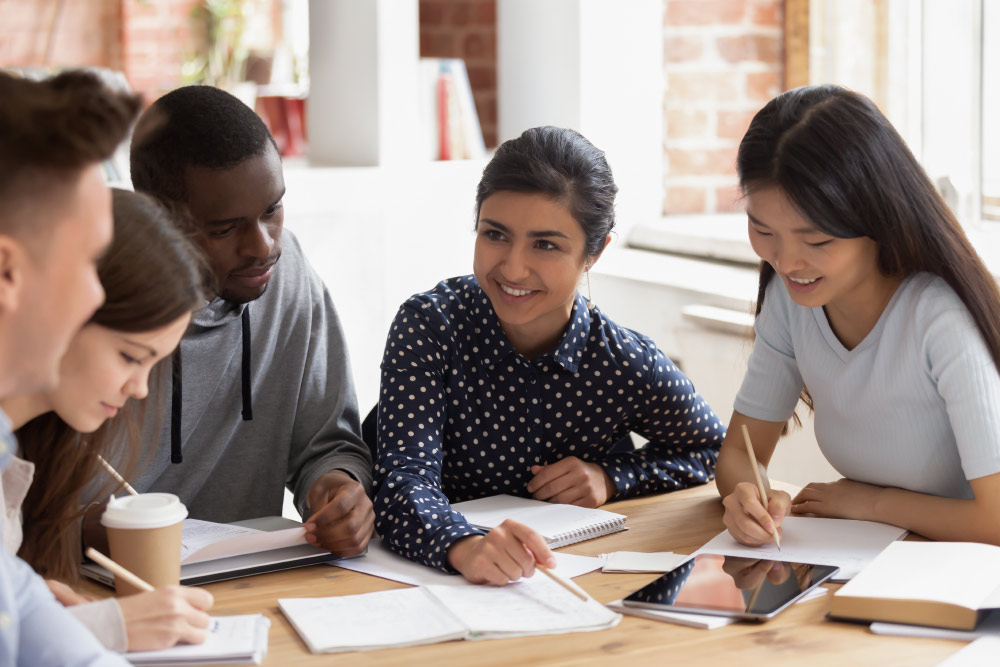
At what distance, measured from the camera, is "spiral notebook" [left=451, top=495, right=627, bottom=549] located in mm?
1521

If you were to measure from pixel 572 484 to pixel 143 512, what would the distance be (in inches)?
26.9

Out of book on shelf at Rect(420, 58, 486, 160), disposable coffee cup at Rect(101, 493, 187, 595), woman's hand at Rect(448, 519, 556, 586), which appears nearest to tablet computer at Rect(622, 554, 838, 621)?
woman's hand at Rect(448, 519, 556, 586)

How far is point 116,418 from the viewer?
1.47 meters

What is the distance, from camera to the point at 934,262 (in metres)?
1.55

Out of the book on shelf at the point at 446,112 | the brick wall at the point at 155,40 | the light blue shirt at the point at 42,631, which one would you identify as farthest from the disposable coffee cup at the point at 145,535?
the brick wall at the point at 155,40

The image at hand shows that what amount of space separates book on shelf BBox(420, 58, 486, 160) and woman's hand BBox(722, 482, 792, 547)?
76.6 inches

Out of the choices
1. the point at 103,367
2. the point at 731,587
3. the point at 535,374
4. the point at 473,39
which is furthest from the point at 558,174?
the point at 473,39

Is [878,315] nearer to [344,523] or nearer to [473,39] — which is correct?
[344,523]

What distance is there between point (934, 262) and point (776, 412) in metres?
0.35

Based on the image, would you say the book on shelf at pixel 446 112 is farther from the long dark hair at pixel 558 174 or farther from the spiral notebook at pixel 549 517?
the spiral notebook at pixel 549 517

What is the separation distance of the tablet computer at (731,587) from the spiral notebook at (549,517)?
177 mm

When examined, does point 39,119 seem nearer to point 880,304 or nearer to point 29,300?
point 29,300

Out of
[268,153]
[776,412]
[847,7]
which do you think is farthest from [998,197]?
[268,153]

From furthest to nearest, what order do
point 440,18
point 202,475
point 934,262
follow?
point 440,18 < point 202,475 < point 934,262
